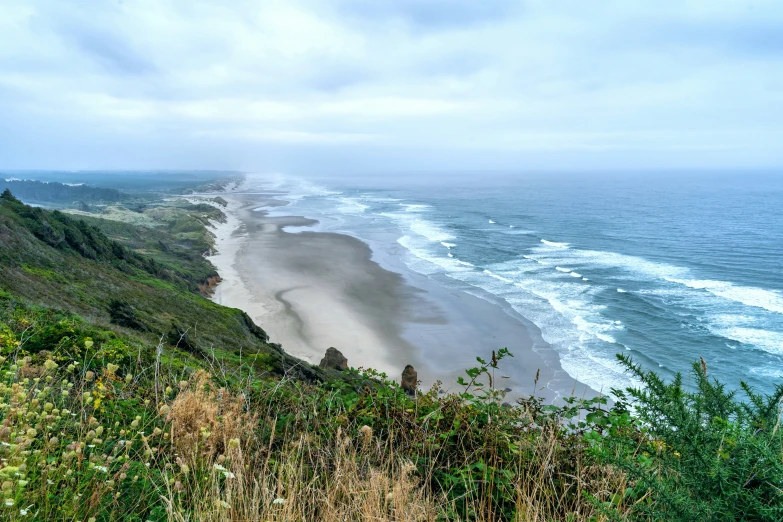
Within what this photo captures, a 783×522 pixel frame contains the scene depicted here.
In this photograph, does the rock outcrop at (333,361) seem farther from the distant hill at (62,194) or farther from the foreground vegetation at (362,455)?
the distant hill at (62,194)

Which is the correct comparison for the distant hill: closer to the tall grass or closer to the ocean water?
the ocean water

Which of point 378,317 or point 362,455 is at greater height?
point 362,455

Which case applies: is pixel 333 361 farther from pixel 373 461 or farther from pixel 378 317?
pixel 373 461

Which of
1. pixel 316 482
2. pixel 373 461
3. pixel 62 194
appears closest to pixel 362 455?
pixel 373 461

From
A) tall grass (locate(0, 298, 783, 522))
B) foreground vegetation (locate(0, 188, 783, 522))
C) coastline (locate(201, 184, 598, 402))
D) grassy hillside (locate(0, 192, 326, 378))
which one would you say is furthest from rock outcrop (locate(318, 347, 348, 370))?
tall grass (locate(0, 298, 783, 522))

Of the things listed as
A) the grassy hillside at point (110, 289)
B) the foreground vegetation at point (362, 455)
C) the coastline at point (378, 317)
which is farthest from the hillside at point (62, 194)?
the foreground vegetation at point (362, 455)
